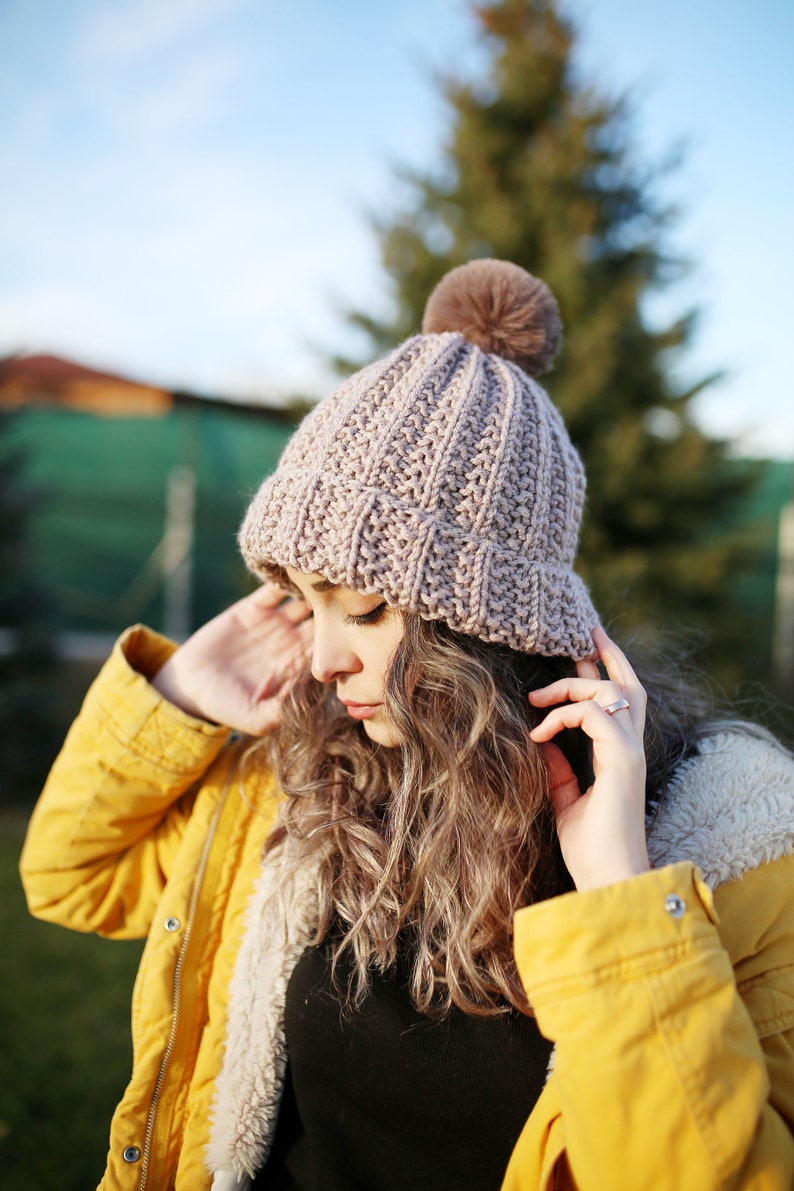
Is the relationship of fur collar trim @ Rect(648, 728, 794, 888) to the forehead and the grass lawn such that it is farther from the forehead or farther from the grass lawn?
the grass lawn

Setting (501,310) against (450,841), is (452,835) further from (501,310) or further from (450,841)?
(501,310)

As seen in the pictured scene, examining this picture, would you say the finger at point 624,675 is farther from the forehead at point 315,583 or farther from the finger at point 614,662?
the forehead at point 315,583

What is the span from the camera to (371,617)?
1571mm

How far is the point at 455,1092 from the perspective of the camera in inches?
55.9

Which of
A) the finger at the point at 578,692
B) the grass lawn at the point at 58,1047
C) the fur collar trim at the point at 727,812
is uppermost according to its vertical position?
the finger at the point at 578,692

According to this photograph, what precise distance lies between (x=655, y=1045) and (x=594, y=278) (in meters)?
5.96

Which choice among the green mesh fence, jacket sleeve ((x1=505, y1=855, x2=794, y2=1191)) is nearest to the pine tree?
the green mesh fence

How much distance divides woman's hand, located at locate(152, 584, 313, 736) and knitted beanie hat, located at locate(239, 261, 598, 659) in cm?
37

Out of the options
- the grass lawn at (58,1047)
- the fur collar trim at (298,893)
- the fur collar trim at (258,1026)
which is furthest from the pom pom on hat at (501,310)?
the grass lawn at (58,1047)

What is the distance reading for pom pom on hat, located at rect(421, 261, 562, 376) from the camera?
1798 mm

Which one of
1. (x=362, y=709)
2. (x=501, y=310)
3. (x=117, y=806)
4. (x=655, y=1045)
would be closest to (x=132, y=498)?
(x=117, y=806)

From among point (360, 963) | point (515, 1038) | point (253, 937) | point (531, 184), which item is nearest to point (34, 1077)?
point (253, 937)

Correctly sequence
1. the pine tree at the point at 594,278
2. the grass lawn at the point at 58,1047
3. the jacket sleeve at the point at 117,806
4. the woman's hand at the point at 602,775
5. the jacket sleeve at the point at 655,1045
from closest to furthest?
the jacket sleeve at the point at 655,1045 → the woman's hand at the point at 602,775 → the jacket sleeve at the point at 117,806 → the grass lawn at the point at 58,1047 → the pine tree at the point at 594,278

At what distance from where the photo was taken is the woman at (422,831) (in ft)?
4.40
